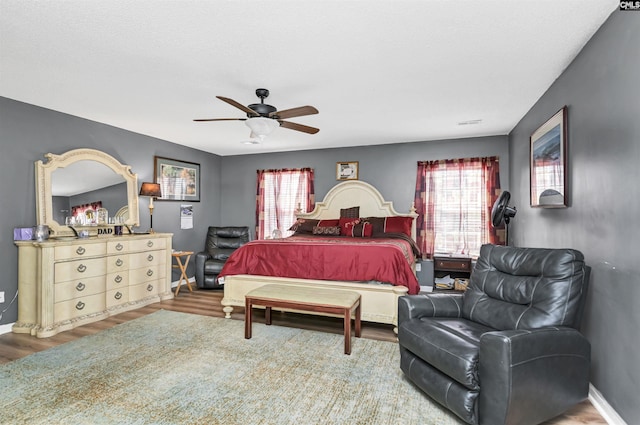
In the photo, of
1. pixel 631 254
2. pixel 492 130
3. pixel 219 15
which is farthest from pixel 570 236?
pixel 219 15

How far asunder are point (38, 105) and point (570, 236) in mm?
5396

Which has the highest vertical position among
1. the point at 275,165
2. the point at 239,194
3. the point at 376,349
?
the point at 275,165

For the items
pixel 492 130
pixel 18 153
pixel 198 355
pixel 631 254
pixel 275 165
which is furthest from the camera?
pixel 275 165

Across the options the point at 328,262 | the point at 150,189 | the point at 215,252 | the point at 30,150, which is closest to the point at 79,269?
the point at 30,150

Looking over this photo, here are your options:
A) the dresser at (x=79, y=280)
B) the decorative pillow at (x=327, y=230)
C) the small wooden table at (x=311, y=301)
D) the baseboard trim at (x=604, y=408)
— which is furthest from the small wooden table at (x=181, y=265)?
the baseboard trim at (x=604, y=408)

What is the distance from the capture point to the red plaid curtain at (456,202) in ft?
16.6

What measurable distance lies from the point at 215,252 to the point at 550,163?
4.77 meters

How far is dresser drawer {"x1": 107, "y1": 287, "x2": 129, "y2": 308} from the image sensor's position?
3990mm

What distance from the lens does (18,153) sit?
357 cm

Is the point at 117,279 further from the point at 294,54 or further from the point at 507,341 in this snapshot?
the point at 507,341

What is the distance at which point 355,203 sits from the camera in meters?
5.74

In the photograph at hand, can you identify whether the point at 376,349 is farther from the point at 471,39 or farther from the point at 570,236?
the point at 471,39

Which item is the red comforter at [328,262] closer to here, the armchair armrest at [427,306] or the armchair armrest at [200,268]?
the armchair armrest at [427,306]

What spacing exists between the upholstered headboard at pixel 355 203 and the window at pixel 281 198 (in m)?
0.27
